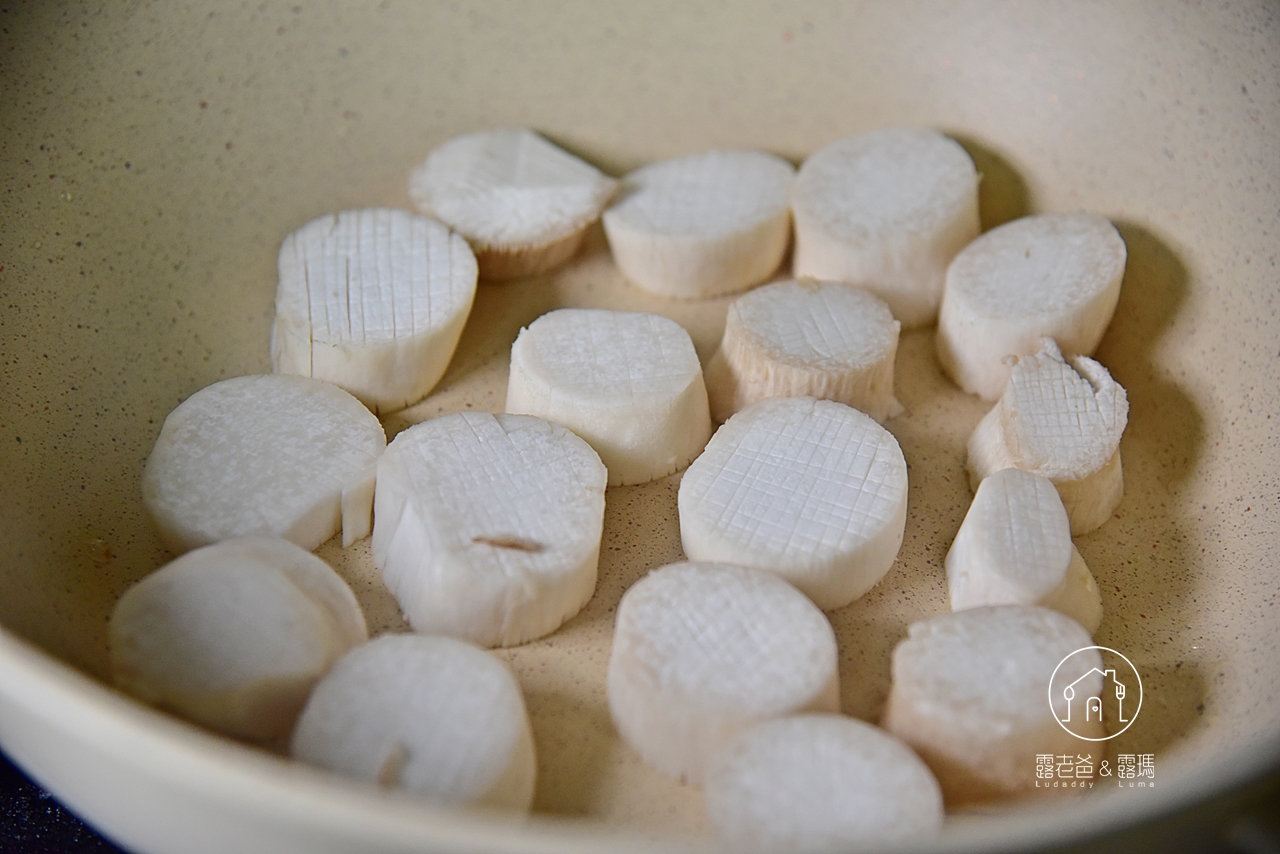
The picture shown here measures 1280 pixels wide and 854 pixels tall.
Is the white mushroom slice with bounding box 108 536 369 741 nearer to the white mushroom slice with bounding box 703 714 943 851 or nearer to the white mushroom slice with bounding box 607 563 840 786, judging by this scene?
the white mushroom slice with bounding box 607 563 840 786

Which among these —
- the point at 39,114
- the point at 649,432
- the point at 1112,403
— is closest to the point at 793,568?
the point at 649,432

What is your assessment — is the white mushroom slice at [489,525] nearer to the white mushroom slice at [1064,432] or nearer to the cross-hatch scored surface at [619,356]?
the cross-hatch scored surface at [619,356]

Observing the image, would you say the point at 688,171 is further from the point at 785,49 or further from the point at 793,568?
the point at 793,568

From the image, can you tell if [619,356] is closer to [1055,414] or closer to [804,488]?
[804,488]

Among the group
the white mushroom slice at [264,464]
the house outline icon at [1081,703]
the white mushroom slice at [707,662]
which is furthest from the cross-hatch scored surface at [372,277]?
the house outline icon at [1081,703]

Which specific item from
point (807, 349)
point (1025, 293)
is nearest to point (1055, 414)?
point (1025, 293)

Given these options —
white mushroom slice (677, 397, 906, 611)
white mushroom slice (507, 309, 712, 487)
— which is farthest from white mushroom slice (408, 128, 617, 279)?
white mushroom slice (677, 397, 906, 611)
